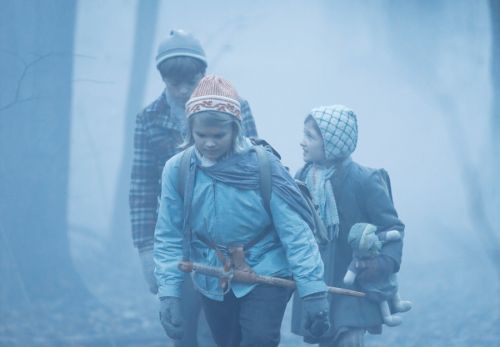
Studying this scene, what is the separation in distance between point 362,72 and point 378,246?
7154mm

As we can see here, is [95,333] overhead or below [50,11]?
below

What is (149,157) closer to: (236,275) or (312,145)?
(312,145)

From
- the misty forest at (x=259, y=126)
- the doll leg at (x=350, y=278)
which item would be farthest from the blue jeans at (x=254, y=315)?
the misty forest at (x=259, y=126)

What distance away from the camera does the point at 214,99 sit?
2904 mm

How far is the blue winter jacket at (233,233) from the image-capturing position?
2951 millimetres

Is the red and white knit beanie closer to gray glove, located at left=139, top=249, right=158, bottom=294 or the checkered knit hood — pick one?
the checkered knit hood

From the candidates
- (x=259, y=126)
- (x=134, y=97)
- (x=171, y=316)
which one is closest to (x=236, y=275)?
(x=171, y=316)

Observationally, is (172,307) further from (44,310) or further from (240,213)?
(44,310)

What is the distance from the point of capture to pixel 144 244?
Result: 393cm

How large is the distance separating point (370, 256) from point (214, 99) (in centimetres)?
125

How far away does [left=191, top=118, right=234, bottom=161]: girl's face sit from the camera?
2.89 meters

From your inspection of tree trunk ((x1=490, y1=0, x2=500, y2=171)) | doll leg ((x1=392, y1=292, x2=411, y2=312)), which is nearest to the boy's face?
doll leg ((x1=392, y1=292, x2=411, y2=312))

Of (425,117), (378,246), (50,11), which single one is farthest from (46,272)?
(425,117)

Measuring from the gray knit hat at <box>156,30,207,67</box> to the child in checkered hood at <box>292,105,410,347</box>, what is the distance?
747mm
